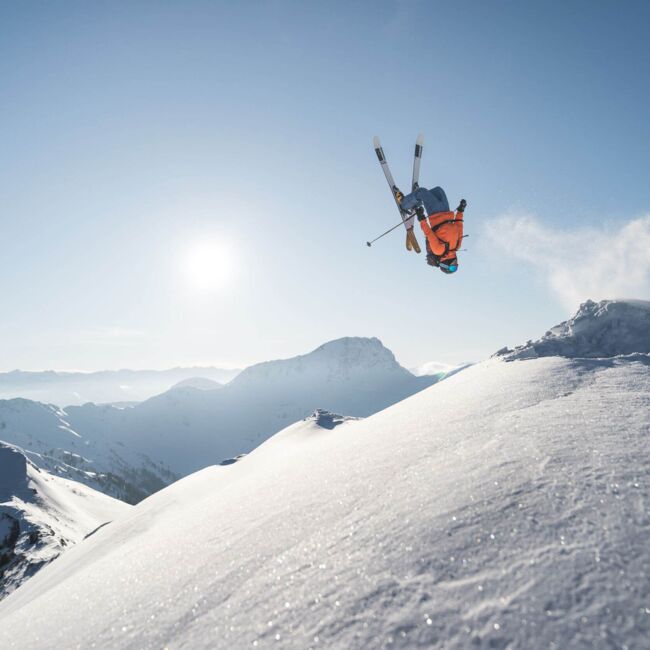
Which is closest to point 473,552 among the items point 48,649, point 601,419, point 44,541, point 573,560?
point 573,560

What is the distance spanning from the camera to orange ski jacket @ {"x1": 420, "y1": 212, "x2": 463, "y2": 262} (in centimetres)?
1039

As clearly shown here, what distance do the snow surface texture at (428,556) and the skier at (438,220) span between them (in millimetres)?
6588

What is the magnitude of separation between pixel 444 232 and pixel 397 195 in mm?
3238

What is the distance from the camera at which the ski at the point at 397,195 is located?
42.3 feet

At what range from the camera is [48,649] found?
3.22m

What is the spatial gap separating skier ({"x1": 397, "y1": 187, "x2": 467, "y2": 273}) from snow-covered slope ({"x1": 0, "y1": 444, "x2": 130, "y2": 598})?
2361 cm

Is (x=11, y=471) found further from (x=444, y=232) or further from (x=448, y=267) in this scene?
(x=444, y=232)

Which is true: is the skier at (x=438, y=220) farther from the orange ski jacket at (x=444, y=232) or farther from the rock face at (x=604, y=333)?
the rock face at (x=604, y=333)

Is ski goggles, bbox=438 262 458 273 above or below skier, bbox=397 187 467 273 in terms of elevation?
below

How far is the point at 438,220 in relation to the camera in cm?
1046

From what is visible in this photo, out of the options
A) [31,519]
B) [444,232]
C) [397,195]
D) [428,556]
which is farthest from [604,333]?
[31,519]

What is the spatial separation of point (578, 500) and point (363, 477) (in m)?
2.15

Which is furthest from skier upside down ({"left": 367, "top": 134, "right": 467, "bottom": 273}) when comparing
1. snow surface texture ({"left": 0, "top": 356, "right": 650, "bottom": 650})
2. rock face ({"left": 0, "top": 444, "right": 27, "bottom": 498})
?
rock face ({"left": 0, "top": 444, "right": 27, "bottom": 498})

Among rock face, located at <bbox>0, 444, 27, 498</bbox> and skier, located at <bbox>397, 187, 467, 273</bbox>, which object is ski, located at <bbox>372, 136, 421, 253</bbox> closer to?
skier, located at <bbox>397, 187, 467, 273</bbox>
